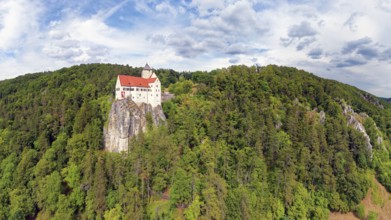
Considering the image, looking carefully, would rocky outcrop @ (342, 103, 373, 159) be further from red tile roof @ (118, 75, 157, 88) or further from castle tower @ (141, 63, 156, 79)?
castle tower @ (141, 63, 156, 79)

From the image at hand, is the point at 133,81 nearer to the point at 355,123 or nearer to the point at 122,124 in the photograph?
the point at 122,124

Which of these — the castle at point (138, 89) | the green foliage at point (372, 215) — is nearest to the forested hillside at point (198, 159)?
the green foliage at point (372, 215)

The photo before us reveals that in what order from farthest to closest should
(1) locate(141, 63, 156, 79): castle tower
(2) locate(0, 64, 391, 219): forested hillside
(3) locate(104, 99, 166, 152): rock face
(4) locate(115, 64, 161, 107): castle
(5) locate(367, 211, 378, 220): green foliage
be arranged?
(1) locate(141, 63, 156, 79): castle tower → (4) locate(115, 64, 161, 107): castle → (5) locate(367, 211, 378, 220): green foliage → (3) locate(104, 99, 166, 152): rock face → (2) locate(0, 64, 391, 219): forested hillside

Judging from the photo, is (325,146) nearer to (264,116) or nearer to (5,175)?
(264,116)

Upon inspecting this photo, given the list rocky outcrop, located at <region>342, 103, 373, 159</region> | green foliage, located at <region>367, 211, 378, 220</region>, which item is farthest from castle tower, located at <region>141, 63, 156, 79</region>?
green foliage, located at <region>367, 211, 378, 220</region>

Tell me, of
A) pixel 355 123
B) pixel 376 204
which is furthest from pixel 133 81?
pixel 376 204

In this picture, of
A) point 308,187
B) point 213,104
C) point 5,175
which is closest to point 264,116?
point 213,104
